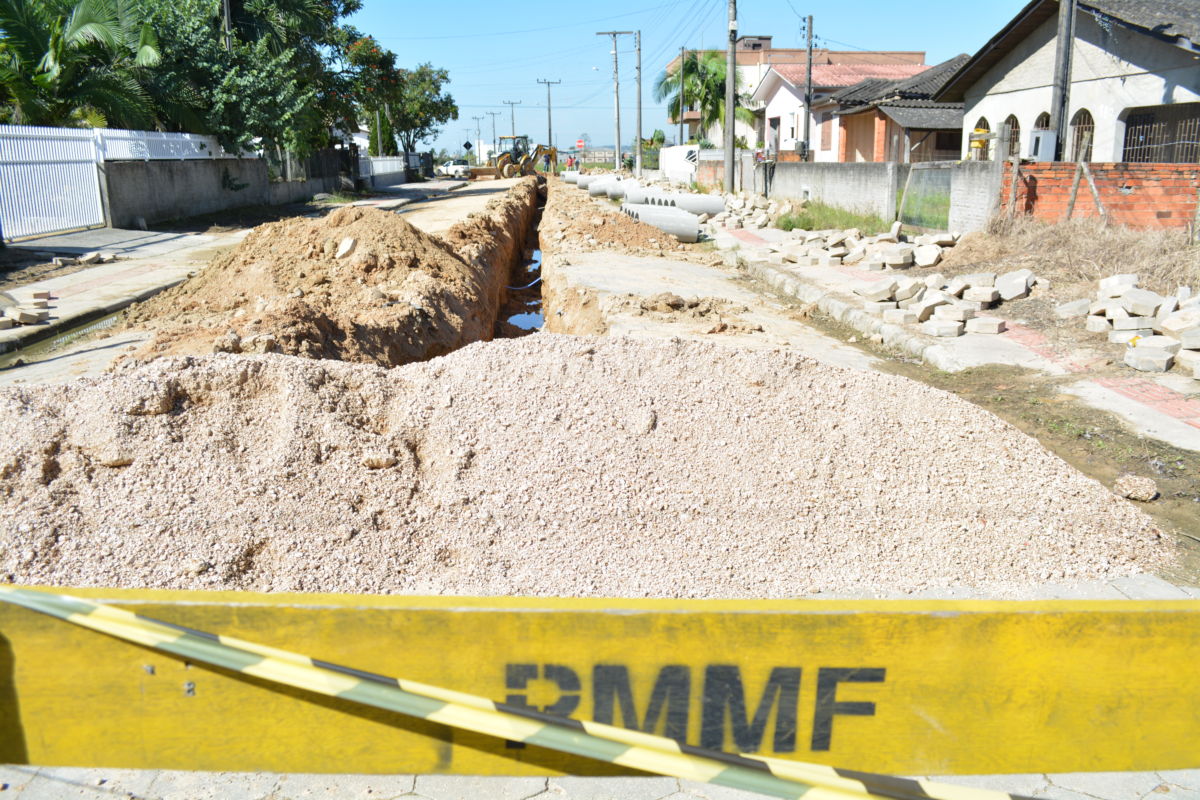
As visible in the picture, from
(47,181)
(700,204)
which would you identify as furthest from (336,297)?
(700,204)

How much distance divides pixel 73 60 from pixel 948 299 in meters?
18.9

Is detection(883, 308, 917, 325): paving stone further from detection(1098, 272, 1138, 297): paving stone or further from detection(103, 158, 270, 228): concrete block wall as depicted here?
detection(103, 158, 270, 228): concrete block wall

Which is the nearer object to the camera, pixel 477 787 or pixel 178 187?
pixel 477 787

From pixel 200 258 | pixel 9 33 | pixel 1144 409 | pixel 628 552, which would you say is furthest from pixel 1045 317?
pixel 9 33

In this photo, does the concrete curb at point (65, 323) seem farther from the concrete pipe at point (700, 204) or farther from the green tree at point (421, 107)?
the green tree at point (421, 107)

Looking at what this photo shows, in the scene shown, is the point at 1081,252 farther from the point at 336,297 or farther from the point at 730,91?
the point at 730,91

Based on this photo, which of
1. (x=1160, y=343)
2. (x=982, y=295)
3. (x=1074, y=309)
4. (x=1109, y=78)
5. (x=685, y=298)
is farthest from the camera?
(x=1109, y=78)

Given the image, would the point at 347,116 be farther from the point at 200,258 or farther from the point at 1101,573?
the point at 1101,573

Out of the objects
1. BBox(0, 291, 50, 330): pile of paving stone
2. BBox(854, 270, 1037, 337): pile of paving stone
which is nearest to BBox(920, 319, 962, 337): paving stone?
BBox(854, 270, 1037, 337): pile of paving stone

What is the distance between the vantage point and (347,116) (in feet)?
99.5

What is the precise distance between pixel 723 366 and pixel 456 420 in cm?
168

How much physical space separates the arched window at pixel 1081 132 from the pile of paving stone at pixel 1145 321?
1099 centimetres

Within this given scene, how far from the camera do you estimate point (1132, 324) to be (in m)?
8.63

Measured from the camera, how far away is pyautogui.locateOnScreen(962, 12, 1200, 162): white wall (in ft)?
54.6
